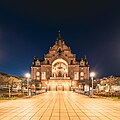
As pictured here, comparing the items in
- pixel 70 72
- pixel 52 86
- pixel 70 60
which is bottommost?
pixel 52 86

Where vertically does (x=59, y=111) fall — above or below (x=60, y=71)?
below

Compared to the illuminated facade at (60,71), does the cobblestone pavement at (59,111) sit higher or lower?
lower

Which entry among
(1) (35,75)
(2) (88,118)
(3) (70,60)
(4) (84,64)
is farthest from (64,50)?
(2) (88,118)

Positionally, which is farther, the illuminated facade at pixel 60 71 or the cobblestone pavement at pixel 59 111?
the illuminated facade at pixel 60 71

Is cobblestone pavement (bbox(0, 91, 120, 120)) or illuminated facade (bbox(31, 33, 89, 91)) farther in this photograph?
illuminated facade (bbox(31, 33, 89, 91))

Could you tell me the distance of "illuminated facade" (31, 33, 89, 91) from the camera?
79.0 meters

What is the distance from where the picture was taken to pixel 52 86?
79.0 metres

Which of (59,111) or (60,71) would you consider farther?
(60,71)

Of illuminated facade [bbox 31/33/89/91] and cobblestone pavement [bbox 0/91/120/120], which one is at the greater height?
illuminated facade [bbox 31/33/89/91]

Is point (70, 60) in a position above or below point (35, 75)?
above

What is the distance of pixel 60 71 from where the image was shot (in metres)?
82.7

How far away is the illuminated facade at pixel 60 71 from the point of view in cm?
7900

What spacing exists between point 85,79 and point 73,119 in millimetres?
71518

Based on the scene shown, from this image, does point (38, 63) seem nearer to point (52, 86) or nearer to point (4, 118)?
point (52, 86)
